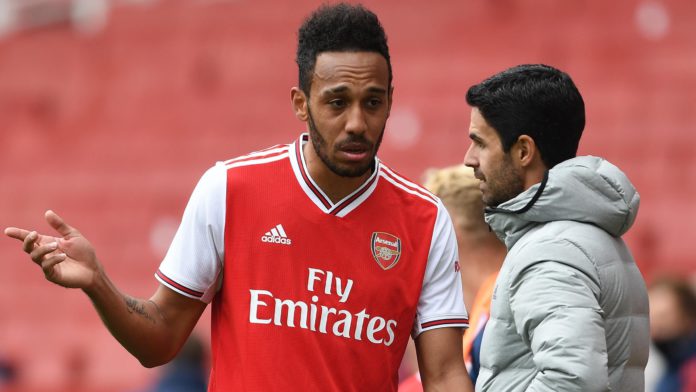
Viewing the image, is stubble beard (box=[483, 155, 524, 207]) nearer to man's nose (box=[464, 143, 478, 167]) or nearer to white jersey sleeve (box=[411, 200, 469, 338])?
man's nose (box=[464, 143, 478, 167])

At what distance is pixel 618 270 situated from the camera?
9.20 ft

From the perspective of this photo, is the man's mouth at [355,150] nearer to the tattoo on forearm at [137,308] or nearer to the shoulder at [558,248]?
the shoulder at [558,248]

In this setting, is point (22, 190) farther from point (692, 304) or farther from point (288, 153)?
point (288, 153)

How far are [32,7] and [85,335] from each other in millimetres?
5681

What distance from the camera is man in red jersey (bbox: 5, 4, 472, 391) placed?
304 centimetres

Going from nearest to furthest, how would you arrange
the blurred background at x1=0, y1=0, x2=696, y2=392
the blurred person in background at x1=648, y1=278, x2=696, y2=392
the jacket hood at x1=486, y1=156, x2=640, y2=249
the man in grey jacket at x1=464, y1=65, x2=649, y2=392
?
the man in grey jacket at x1=464, y1=65, x2=649, y2=392 → the jacket hood at x1=486, y1=156, x2=640, y2=249 → the blurred person in background at x1=648, y1=278, x2=696, y2=392 → the blurred background at x1=0, y1=0, x2=696, y2=392

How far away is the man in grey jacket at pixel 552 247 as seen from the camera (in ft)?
8.60

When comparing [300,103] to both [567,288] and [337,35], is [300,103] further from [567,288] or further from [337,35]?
[567,288]

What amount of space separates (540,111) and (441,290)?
0.57 metres

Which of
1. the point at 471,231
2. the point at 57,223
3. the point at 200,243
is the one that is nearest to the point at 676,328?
the point at 471,231

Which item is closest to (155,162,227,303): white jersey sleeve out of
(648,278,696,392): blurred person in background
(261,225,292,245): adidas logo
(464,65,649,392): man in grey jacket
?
(261,225,292,245): adidas logo

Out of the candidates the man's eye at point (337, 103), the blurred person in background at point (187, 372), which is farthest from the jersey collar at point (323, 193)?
the blurred person in background at point (187, 372)

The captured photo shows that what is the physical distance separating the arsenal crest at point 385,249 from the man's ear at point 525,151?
0.42m

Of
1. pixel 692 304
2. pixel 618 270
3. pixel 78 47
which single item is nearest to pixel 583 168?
pixel 618 270
